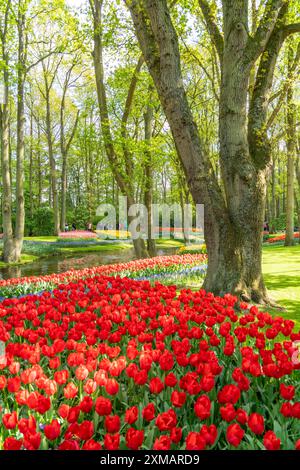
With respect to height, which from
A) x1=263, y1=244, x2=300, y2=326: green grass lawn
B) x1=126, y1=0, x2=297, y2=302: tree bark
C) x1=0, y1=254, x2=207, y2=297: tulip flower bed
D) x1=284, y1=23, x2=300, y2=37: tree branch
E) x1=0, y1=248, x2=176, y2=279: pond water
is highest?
x1=284, y1=23, x2=300, y2=37: tree branch

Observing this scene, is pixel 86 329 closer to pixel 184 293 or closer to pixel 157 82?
pixel 184 293

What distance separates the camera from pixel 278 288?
33.2 feet

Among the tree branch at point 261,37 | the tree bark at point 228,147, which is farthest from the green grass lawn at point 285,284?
the tree branch at point 261,37

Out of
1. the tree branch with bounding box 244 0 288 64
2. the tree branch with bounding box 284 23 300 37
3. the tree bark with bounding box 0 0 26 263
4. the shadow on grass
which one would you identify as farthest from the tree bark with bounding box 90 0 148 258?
the tree branch with bounding box 244 0 288 64

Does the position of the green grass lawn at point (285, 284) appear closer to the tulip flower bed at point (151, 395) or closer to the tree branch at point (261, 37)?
the tulip flower bed at point (151, 395)

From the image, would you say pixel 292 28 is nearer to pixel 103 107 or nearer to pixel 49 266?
pixel 103 107

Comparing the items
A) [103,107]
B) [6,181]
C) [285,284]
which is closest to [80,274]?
[285,284]

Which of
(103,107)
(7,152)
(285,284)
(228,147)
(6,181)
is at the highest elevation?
(103,107)

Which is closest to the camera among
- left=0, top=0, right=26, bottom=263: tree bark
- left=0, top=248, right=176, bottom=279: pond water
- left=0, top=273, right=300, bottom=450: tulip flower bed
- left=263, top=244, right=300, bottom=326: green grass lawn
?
left=0, top=273, right=300, bottom=450: tulip flower bed

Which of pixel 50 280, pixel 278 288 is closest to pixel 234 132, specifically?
pixel 278 288

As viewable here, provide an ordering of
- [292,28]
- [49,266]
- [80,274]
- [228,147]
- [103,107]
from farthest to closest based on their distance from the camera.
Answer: [49,266], [103,107], [80,274], [292,28], [228,147]

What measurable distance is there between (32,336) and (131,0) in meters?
6.88

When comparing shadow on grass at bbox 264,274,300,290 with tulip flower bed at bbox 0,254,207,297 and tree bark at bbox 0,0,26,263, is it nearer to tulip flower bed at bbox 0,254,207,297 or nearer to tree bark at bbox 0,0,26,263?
tulip flower bed at bbox 0,254,207,297

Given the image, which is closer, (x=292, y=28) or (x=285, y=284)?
(x=292, y=28)
